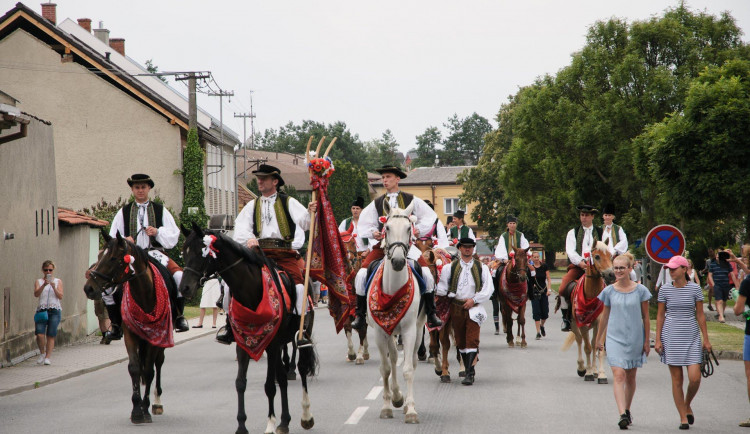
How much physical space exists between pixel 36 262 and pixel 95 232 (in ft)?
18.2

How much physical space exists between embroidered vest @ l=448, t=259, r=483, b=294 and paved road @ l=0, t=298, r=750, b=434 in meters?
1.41

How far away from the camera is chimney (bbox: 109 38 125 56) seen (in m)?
53.7

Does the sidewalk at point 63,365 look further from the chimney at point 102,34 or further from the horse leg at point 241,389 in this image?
the chimney at point 102,34

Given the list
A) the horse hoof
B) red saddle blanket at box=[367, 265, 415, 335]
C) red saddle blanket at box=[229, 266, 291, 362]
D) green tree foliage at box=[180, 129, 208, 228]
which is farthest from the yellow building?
red saddle blanket at box=[229, 266, 291, 362]

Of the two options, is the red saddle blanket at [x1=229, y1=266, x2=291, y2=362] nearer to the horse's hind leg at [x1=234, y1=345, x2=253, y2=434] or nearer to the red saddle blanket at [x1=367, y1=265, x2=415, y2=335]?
the horse's hind leg at [x1=234, y1=345, x2=253, y2=434]

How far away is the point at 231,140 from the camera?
5675cm

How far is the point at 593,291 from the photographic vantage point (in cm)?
1362

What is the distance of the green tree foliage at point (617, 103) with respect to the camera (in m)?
33.0

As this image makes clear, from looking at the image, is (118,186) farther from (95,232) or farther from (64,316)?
(64,316)

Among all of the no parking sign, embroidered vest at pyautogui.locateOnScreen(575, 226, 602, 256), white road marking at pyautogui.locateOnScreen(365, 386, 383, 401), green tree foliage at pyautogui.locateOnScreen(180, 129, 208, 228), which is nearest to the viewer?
white road marking at pyautogui.locateOnScreen(365, 386, 383, 401)

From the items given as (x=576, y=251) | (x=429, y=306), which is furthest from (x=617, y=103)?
(x=429, y=306)

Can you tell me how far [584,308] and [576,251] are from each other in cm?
163

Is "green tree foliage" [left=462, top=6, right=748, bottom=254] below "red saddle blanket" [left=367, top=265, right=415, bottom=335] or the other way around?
the other way around

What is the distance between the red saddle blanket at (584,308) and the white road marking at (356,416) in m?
4.38
